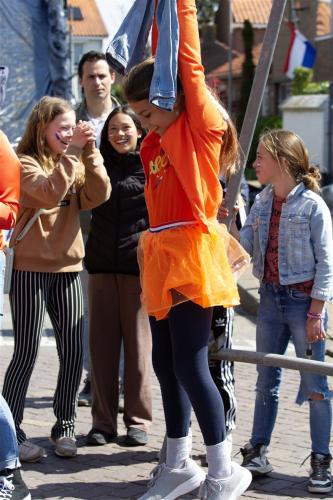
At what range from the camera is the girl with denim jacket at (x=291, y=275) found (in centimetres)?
472

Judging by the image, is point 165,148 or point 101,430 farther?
point 101,430

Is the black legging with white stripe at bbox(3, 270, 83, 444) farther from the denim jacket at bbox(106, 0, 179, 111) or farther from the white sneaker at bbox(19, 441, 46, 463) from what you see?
the denim jacket at bbox(106, 0, 179, 111)

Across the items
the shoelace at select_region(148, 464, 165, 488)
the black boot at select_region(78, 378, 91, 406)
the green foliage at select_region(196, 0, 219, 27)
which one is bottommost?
the black boot at select_region(78, 378, 91, 406)

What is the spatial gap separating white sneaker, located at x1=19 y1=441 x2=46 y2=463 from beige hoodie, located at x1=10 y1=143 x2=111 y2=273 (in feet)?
3.03

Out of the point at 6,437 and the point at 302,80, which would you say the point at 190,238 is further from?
the point at 302,80

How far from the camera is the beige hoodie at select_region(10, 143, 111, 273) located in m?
4.98

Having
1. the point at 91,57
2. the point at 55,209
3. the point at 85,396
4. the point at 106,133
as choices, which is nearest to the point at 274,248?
the point at 55,209

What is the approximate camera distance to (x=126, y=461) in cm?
521

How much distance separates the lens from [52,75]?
14969 millimetres

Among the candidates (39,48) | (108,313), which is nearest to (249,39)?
(39,48)

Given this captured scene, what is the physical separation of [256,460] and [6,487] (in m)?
1.27

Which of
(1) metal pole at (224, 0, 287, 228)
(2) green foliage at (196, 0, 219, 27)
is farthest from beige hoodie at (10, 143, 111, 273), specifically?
(2) green foliage at (196, 0, 219, 27)

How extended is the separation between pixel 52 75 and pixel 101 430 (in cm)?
1020

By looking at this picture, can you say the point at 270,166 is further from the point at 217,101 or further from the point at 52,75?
the point at 52,75
